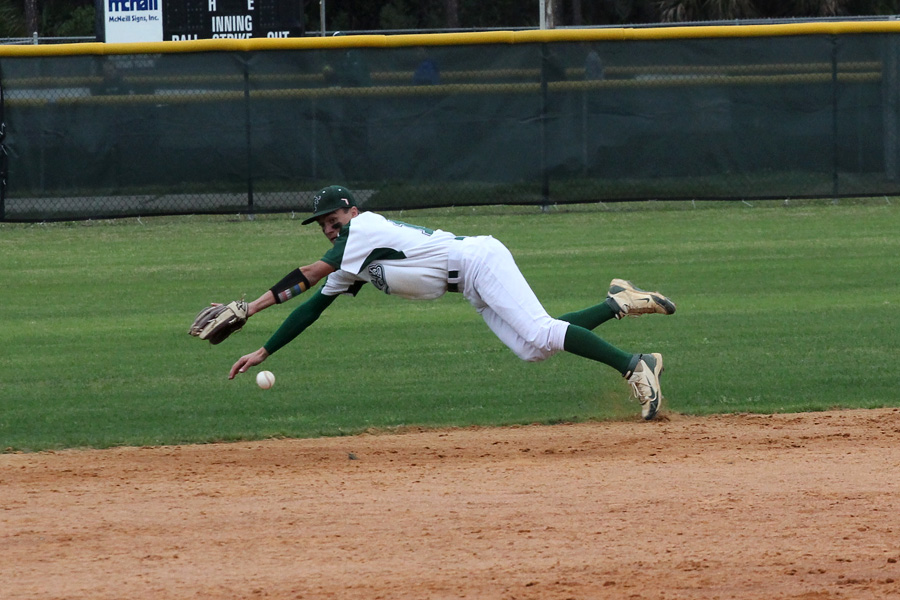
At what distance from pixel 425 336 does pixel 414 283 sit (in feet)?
11.4

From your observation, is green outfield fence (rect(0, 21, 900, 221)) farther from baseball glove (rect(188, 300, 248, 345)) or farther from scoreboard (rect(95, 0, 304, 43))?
baseball glove (rect(188, 300, 248, 345))

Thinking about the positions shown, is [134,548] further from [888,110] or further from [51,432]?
[888,110]

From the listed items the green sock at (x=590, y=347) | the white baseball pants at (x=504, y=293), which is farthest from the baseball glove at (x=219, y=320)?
the green sock at (x=590, y=347)

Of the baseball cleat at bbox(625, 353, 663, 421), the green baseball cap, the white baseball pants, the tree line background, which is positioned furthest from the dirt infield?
the tree line background

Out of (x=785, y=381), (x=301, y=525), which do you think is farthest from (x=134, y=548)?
(x=785, y=381)

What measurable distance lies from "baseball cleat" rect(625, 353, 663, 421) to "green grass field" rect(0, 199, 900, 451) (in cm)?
77

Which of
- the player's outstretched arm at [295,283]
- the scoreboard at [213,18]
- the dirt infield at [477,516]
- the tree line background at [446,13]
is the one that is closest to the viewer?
the dirt infield at [477,516]

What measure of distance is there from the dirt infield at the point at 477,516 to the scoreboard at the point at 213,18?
12.3m

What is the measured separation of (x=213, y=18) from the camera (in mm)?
18078

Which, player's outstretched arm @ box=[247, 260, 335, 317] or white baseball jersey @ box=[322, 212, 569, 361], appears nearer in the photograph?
player's outstretched arm @ box=[247, 260, 335, 317]

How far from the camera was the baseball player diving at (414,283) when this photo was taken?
6.11 m

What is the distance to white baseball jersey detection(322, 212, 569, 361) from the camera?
615cm

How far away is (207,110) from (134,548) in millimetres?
11829

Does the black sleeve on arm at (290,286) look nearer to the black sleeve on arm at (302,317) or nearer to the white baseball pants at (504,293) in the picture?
the black sleeve on arm at (302,317)
